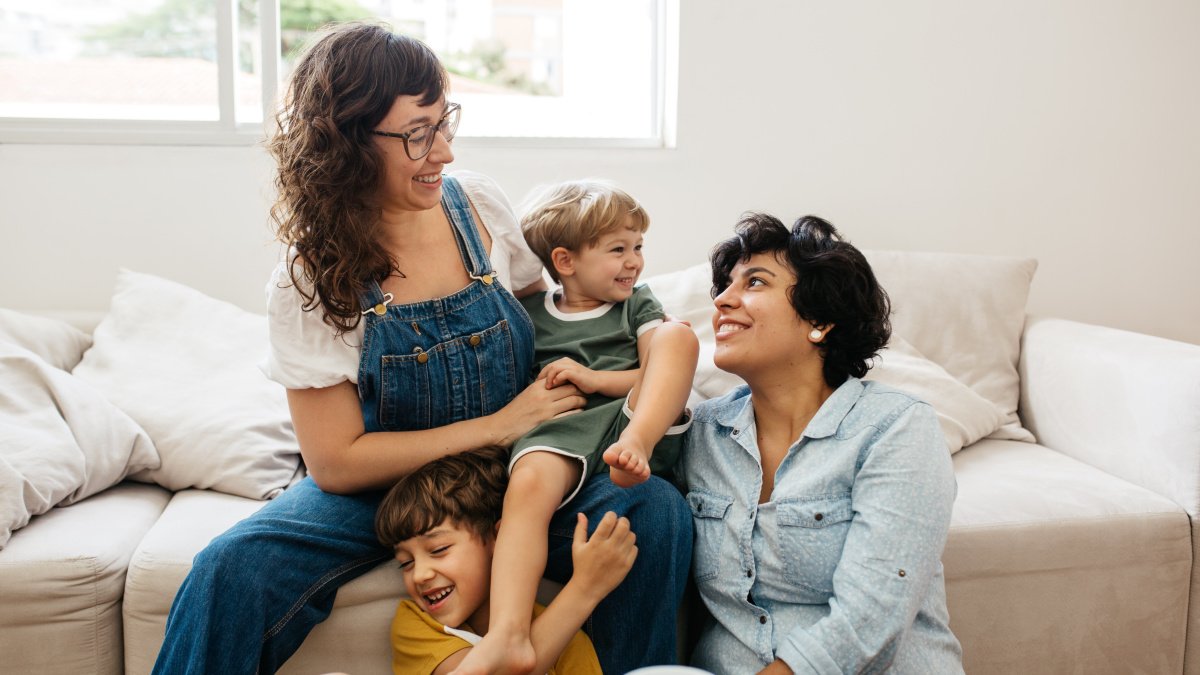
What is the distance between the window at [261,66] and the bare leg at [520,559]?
1.40 meters

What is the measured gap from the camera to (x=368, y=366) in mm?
1300

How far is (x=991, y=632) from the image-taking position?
1508mm

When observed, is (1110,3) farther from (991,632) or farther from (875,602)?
(875,602)

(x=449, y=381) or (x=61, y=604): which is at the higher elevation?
(x=449, y=381)

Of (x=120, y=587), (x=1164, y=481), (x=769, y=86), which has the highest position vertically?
(x=769, y=86)

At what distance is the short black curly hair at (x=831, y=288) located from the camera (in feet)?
4.13

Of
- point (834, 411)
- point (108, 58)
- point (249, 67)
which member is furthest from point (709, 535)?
point (108, 58)

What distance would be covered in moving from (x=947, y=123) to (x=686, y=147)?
83cm

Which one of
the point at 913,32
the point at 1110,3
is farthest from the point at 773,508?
the point at 1110,3

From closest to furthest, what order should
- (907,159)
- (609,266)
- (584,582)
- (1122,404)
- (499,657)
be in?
(499,657) → (584,582) → (609,266) → (1122,404) → (907,159)

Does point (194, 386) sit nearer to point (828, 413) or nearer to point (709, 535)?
point (709, 535)

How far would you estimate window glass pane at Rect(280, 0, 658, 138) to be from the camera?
256cm

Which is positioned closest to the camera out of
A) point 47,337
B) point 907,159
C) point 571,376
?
point 571,376

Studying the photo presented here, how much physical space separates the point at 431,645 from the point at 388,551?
210mm
